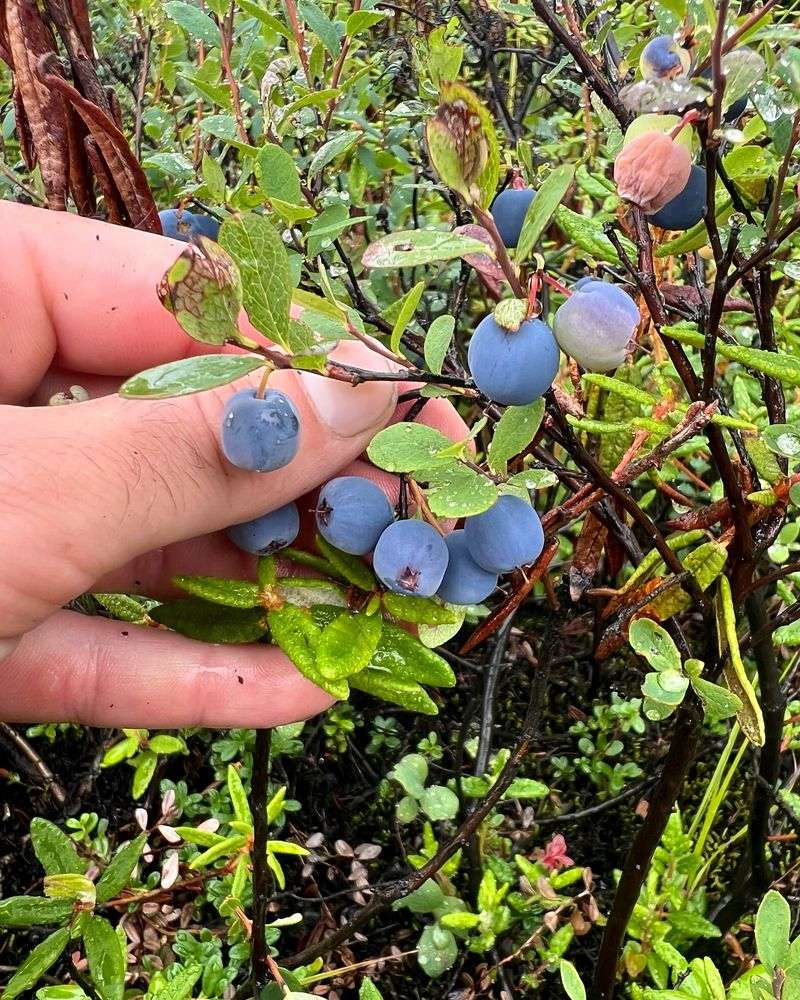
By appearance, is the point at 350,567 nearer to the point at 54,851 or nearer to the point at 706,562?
the point at 706,562

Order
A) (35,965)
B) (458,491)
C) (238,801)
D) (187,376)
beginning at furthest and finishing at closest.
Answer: (238,801), (35,965), (458,491), (187,376)

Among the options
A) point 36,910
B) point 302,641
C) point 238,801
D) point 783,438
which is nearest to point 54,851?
point 36,910

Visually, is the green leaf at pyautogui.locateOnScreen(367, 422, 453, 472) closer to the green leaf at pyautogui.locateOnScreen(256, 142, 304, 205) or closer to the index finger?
the green leaf at pyautogui.locateOnScreen(256, 142, 304, 205)

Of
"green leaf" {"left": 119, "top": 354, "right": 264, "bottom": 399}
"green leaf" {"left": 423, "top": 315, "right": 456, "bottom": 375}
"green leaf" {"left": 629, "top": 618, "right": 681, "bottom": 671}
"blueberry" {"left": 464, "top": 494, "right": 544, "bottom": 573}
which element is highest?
"green leaf" {"left": 119, "top": 354, "right": 264, "bottom": 399}

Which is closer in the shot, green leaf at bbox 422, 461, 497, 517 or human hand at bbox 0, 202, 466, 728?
green leaf at bbox 422, 461, 497, 517

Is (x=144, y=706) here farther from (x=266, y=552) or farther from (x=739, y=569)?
(x=739, y=569)

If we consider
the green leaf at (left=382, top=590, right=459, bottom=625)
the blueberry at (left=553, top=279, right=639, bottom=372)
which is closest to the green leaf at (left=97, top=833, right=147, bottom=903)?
the green leaf at (left=382, top=590, right=459, bottom=625)
